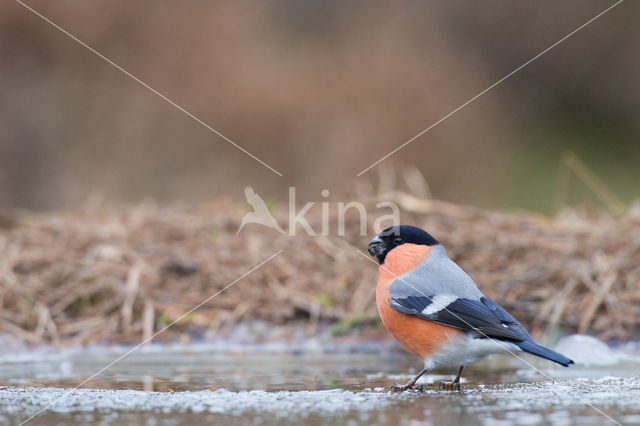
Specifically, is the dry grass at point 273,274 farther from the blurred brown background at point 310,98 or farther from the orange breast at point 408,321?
the blurred brown background at point 310,98

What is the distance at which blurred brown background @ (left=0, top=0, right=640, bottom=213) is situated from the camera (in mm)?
10508

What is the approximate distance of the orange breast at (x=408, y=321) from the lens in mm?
3299

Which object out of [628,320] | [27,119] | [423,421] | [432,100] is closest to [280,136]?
[432,100]

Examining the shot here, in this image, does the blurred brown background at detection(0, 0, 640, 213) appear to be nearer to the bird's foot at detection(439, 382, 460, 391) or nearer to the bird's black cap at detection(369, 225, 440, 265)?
the bird's black cap at detection(369, 225, 440, 265)

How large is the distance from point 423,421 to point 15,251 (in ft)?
12.8

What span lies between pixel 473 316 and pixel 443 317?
125 mm

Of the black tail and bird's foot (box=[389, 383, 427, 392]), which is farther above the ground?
the black tail

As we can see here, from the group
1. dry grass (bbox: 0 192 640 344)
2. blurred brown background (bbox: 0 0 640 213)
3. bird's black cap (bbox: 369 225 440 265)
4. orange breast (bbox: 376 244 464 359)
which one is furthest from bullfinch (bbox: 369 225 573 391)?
blurred brown background (bbox: 0 0 640 213)

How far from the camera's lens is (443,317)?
3275mm

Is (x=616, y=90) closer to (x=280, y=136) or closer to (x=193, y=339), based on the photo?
(x=280, y=136)

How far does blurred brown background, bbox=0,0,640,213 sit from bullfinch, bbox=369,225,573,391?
6209mm

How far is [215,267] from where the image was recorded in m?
5.24

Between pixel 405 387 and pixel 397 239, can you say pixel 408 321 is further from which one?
pixel 397 239

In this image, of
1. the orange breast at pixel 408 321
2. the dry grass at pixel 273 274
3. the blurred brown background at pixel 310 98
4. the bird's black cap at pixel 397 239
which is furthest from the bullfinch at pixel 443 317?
the blurred brown background at pixel 310 98
